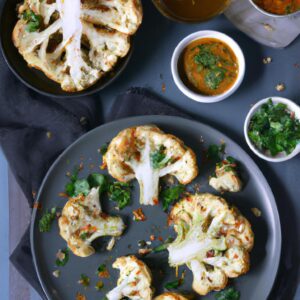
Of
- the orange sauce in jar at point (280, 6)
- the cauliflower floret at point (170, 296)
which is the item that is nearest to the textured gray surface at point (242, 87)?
the orange sauce in jar at point (280, 6)

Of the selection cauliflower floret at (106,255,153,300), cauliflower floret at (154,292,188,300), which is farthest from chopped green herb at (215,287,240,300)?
cauliflower floret at (106,255,153,300)

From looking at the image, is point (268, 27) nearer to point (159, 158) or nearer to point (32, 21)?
point (159, 158)

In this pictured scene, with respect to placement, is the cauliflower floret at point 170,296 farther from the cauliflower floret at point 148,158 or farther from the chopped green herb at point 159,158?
the chopped green herb at point 159,158

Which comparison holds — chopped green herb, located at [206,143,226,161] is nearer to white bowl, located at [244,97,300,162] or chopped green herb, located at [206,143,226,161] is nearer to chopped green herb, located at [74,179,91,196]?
white bowl, located at [244,97,300,162]

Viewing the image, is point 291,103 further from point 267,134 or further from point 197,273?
point 197,273

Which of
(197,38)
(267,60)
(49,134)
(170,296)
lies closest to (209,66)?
(197,38)

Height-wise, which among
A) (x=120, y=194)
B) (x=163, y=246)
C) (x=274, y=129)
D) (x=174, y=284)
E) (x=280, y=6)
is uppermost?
(x=280, y=6)
